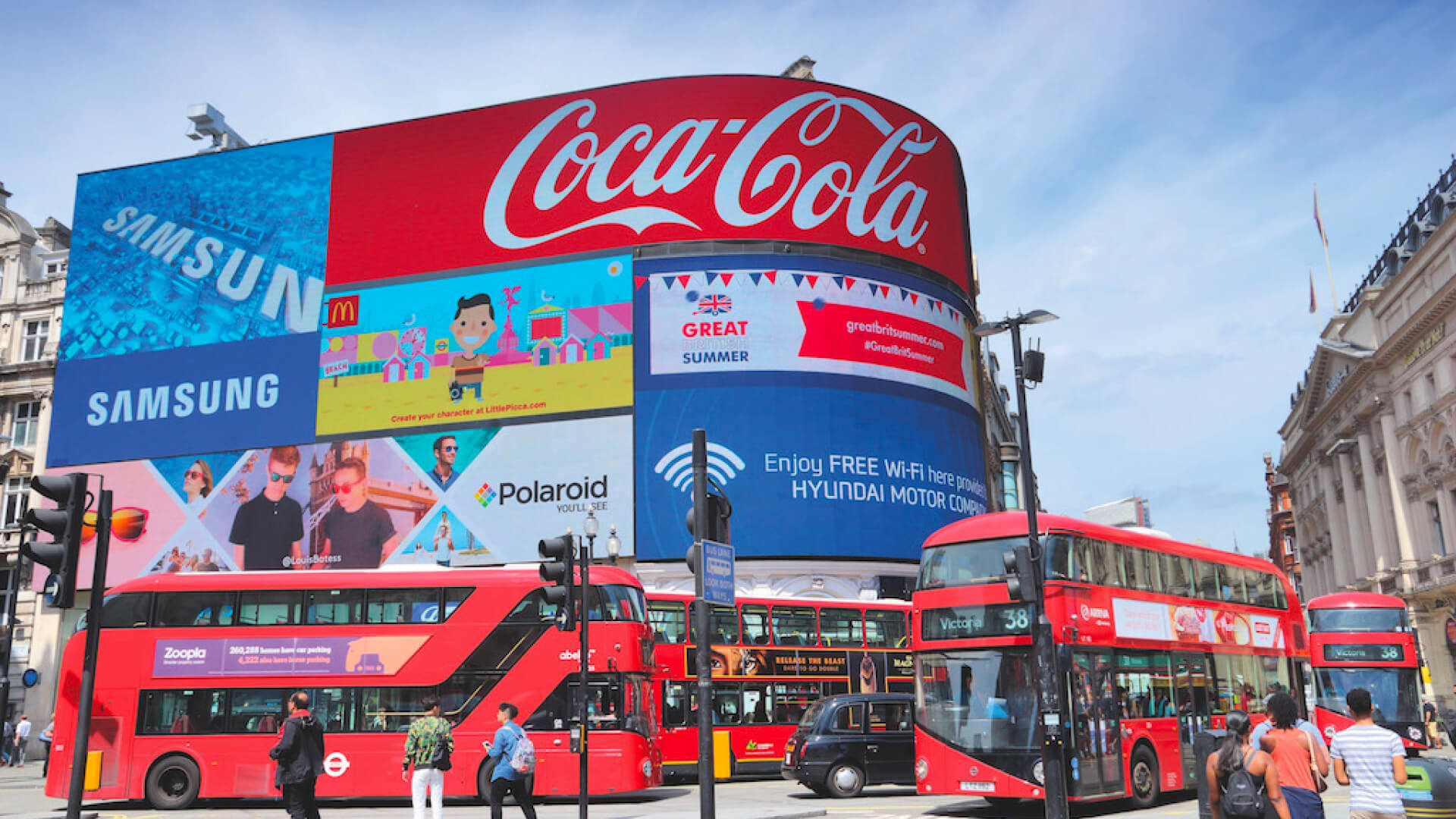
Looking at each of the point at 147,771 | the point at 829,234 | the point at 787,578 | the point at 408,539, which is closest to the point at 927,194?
the point at 829,234

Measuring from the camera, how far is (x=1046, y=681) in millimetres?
17281

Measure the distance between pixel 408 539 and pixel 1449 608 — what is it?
157 ft

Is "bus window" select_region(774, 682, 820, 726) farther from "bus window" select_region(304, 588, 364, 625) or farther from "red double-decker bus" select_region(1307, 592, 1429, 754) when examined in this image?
"red double-decker bus" select_region(1307, 592, 1429, 754)

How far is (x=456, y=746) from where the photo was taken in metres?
22.2

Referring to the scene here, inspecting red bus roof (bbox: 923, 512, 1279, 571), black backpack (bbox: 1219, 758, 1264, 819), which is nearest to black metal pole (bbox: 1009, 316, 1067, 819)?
red bus roof (bbox: 923, 512, 1279, 571)

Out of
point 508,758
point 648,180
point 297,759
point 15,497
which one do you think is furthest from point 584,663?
point 15,497

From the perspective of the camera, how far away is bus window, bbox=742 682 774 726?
27.8 m

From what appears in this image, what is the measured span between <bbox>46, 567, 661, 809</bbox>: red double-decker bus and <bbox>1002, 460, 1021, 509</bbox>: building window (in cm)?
5354

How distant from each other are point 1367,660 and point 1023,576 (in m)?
19.3

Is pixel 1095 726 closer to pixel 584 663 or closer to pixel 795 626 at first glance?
pixel 584 663

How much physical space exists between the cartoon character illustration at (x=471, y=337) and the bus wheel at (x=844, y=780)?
24.3 metres

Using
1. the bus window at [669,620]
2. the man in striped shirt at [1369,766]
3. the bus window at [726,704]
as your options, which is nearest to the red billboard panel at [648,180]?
the bus window at [669,620]

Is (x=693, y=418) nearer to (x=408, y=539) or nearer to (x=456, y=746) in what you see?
(x=408, y=539)

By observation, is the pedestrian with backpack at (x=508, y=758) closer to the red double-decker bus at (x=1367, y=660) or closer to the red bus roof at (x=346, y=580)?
the red bus roof at (x=346, y=580)
